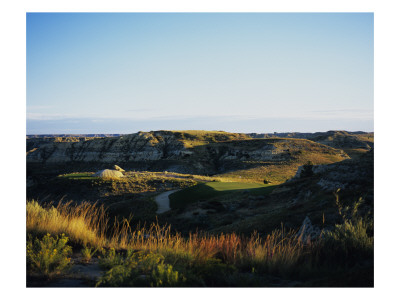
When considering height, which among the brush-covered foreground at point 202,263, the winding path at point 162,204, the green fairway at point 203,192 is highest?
the brush-covered foreground at point 202,263

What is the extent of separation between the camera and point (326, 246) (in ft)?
20.0

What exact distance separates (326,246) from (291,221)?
18.4 ft

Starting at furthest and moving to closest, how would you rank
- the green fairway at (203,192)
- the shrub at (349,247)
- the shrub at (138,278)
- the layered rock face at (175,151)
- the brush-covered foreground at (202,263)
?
the layered rock face at (175,151)
the green fairway at (203,192)
the shrub at (349,247)
the brush-covered foreground at (202,263)
the shrub at (138,278)

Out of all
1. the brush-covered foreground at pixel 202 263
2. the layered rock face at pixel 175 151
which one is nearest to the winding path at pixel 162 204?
the brush-covered foreground at pixel 202 263

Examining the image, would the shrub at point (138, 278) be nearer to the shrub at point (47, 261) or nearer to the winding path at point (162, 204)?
the shrub at point (47, 261)

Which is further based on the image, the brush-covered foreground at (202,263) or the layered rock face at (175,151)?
the layered rock face at (175,151)

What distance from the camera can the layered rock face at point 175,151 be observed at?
85.2 metres

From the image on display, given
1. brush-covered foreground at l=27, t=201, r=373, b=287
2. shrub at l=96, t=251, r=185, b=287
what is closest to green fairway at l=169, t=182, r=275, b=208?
brush-covered foreground at l=27, t=201, r=373, b=287

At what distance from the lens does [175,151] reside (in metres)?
96.8

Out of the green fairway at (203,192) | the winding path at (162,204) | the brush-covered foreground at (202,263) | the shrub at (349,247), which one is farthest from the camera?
the green fairway at (203,192)

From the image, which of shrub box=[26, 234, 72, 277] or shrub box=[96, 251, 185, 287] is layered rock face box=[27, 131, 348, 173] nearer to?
shrub box=[26, 234, 72, 277]

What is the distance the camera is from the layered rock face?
85181mm

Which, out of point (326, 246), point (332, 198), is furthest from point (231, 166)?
point (326, 246)

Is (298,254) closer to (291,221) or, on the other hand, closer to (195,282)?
(195,282)
